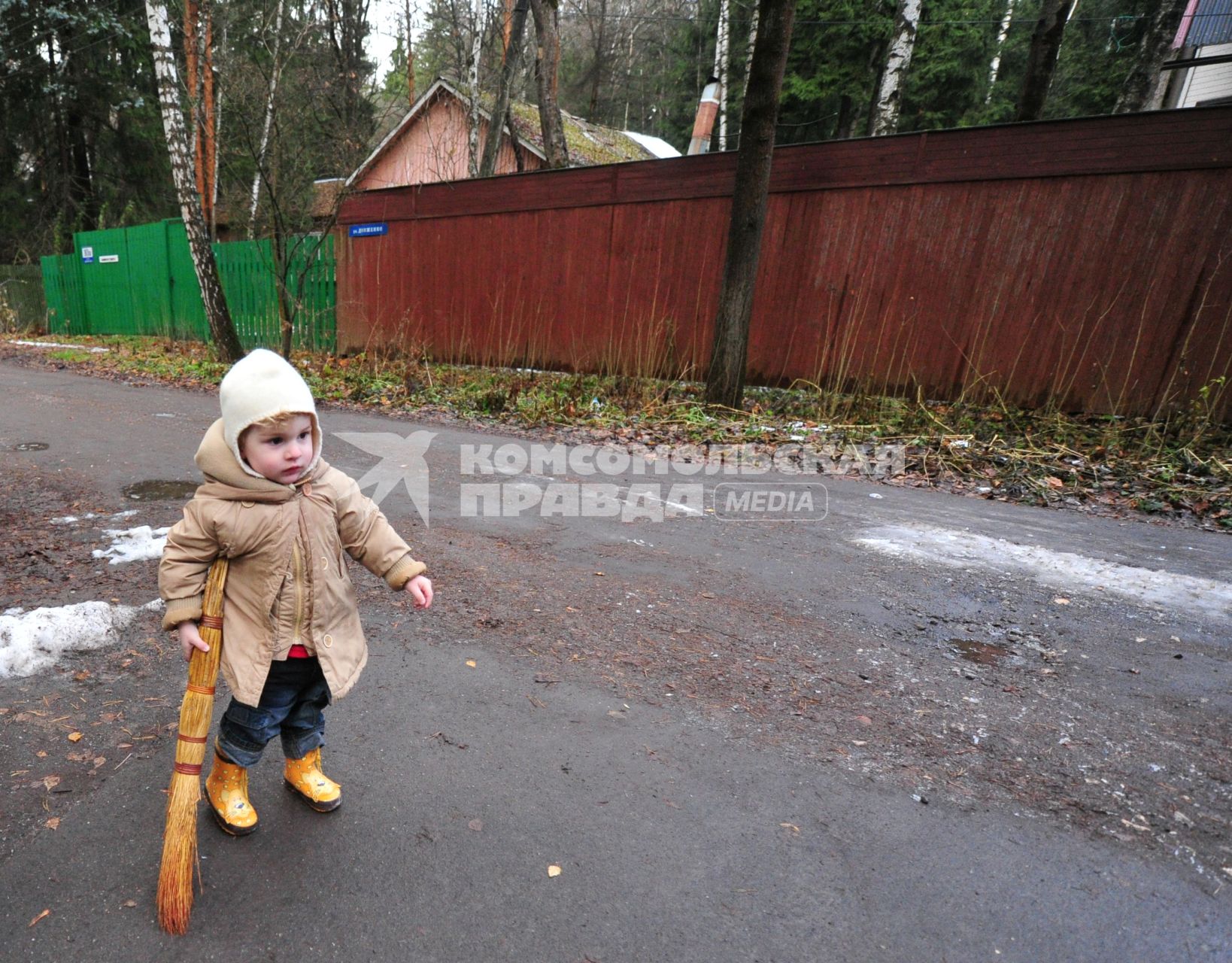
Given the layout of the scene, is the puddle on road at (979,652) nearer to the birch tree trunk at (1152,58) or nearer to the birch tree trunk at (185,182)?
the birch tree trunk at (185,182)

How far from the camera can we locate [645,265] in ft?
31.5

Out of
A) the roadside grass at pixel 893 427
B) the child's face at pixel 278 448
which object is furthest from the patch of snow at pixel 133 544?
the roadside grass at pixel 893 427

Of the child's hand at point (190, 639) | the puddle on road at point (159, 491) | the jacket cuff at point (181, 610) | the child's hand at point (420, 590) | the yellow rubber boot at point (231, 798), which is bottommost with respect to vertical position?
the puddle on road at point (159, 491)

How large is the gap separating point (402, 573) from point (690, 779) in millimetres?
1135

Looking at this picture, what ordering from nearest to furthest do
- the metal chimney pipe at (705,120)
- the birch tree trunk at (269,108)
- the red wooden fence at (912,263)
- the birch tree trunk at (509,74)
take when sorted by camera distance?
the red wooden fence at (912,263), the birch tree trunk at (269,108), the metal chimney pipe at (705,120), the birch tree trunk at (509,74)

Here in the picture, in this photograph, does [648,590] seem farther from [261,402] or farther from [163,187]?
[163,187]

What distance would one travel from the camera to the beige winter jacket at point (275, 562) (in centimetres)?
165

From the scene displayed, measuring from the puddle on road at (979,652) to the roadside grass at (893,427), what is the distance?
2.82m

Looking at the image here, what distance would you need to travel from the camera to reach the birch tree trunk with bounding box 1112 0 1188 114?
10570 millimetres

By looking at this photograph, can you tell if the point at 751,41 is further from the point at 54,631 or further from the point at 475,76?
the point at 54,631

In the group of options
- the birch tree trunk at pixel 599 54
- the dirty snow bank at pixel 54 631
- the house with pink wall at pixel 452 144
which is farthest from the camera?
the birch tree trunk at pixel 599 54

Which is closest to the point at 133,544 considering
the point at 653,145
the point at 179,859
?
the point at 179,859

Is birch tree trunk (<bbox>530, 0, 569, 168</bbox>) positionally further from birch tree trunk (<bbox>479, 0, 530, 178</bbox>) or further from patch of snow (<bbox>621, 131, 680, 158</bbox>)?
patch of snow (<bbox>621, 131, 680, 158</bbox>)

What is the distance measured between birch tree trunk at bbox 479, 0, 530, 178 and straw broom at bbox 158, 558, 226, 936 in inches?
597
